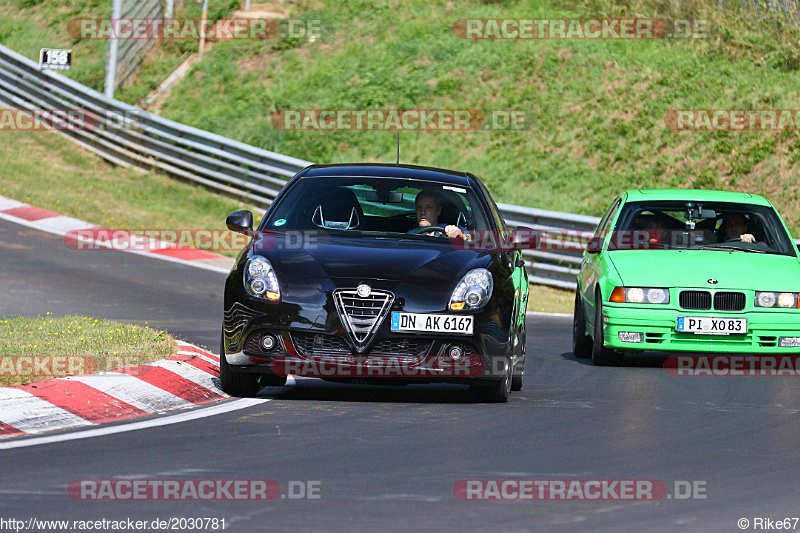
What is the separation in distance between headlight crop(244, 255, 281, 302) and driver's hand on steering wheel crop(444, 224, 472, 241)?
1.44 meters

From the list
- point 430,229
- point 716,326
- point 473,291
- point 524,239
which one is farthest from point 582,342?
point 473,291

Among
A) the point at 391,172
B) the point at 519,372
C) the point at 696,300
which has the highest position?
the point at 391,172

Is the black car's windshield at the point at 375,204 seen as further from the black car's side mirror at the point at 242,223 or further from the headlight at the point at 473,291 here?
the headlight at the point at 473,291

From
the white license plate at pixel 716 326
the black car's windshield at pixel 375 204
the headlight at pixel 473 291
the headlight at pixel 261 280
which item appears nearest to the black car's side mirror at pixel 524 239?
the black car's windshield at pixel 375 204

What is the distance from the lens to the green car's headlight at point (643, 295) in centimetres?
1180

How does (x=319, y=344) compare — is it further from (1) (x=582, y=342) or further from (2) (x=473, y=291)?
(1) (x=582, y=342)

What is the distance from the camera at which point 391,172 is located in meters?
10.2

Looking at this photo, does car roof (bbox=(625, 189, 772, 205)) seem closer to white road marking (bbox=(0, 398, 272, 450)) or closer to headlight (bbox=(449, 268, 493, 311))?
headlight (bbox=(449, 268, 493, 311))

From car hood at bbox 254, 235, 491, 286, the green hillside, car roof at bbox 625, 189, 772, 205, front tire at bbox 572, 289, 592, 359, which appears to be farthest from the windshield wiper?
the green hillside

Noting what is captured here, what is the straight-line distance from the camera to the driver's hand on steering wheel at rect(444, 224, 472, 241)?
977 cm

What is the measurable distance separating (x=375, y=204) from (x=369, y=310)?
5.78ft

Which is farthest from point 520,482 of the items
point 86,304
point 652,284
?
point 86,304

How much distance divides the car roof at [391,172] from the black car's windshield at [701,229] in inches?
111

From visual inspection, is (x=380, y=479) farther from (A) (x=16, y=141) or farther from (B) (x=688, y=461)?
(A) (x=16, y=141)
